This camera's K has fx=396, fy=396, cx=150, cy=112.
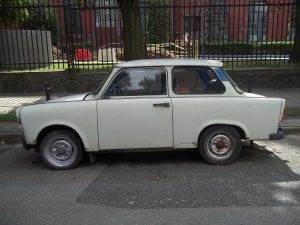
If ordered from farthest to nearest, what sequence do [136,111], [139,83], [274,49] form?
[274,49], [139,83], [136,111]

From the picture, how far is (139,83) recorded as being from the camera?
5.67 m

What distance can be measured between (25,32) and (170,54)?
209 inches

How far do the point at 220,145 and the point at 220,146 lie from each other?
15 millimetres

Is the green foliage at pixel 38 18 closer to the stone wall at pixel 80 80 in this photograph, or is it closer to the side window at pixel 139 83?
the stone wall at pixel 80 80

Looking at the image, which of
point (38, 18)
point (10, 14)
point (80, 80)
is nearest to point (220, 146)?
point (80, 80)

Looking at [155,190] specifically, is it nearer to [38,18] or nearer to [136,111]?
[136,111]

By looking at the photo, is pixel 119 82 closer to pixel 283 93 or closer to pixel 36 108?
pixel 36 108

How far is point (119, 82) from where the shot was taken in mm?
5641

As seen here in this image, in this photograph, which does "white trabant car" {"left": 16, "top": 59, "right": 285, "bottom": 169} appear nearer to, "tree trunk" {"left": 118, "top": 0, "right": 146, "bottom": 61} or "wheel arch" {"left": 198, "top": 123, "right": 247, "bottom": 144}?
"wheel arch" {"left": 198, "top": 123, "right": 247, "bottom": 144}

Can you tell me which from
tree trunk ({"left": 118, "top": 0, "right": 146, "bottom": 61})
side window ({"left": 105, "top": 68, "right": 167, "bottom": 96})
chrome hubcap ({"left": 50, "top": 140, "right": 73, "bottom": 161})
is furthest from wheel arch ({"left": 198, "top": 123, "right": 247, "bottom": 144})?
tree trunk ({"left": 118, "top": 0, "right": 146, "bottom": 61})

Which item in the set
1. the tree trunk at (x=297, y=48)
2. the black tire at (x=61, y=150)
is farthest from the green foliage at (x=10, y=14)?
the tree trunk at (x=297, y=48)

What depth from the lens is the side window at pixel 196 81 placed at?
18.6 feet

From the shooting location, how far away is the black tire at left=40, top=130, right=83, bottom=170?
5695 millimetres

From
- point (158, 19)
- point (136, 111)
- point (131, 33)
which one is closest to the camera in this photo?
point (136, 111)
